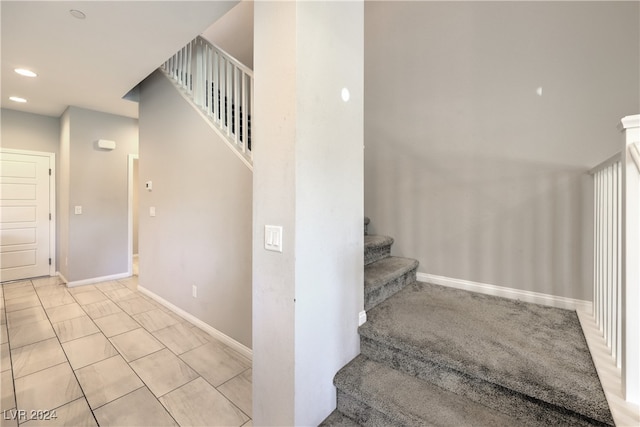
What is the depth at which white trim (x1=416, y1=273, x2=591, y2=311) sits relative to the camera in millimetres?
2002

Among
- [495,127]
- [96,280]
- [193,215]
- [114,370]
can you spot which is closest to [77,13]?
[193,215]

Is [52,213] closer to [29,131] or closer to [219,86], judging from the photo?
[29,131]

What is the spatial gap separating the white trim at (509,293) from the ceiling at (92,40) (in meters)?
2.83

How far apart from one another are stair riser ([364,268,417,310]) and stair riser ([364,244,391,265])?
28 centimetres

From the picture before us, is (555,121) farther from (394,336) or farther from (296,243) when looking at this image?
(296,243)

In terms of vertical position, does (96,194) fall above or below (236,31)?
below

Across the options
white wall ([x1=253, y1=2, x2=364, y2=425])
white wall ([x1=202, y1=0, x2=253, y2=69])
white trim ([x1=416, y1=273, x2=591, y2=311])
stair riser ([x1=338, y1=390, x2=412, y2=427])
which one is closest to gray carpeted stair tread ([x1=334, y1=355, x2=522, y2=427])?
→ stair riser ([x1=338, y1=390, x2=412, y2=427])

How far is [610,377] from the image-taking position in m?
1.20

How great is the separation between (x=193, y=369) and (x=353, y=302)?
141cm

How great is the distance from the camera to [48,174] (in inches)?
170

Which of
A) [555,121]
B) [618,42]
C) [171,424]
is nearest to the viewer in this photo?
[171,424]

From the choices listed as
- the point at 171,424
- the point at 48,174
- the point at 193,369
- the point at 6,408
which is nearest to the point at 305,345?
the point at 171,424

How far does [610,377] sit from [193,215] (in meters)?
3.14

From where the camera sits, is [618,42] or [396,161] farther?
[396,161]
